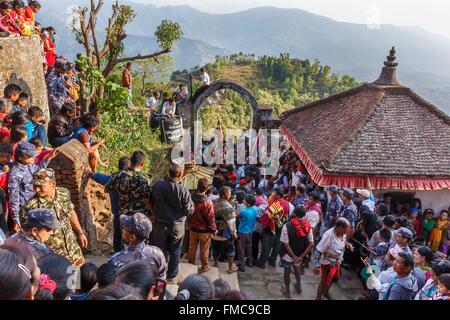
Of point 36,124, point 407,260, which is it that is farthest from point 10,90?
point 407,260

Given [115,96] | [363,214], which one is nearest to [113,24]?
[115,96]

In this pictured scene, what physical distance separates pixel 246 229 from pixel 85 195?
9.51 feet

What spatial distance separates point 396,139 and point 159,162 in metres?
7.91

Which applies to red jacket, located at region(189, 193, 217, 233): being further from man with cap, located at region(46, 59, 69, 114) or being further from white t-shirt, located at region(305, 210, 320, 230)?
man with cap, located at region(46, 59, 69, 114)

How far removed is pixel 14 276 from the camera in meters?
2.39

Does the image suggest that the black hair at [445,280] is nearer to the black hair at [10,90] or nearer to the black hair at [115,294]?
the black hair at [115,294]

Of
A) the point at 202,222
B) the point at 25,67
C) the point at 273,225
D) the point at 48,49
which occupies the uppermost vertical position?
the point at 48,49

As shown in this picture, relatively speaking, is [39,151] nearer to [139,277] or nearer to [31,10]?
[139,277]

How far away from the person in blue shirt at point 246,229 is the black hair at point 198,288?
12.7 feet

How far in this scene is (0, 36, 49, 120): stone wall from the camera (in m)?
8.12

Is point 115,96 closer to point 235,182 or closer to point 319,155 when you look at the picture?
point 235,182

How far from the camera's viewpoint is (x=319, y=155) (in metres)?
11.6

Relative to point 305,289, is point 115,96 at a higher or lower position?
higher

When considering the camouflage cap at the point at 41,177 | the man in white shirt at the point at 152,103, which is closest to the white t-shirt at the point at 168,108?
the man in white shirt at the point at 152,103
